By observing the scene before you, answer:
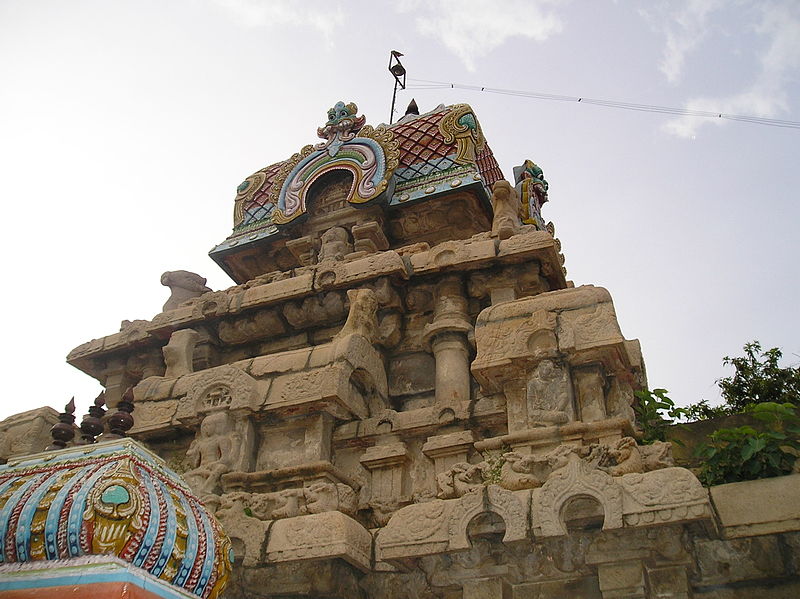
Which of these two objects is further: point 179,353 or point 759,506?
point 179,353

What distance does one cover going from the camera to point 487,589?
5.02 m

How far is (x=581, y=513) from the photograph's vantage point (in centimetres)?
473

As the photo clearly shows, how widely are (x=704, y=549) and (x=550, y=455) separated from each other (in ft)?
3.60

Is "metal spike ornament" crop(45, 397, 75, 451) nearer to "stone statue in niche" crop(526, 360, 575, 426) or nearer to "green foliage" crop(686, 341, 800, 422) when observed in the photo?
"stone statue in niche" crop(526, 360, 575, 426)

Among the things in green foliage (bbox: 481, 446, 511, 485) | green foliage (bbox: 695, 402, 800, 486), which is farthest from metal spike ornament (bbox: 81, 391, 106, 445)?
green foliage (bbox: 695, 402, 800, 486)

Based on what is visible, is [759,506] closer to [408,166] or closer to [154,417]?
[154,417]

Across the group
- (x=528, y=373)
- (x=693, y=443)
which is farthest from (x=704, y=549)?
(x=528, y=373)

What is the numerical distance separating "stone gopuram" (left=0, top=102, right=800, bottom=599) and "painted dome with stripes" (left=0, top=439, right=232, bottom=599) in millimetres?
1381

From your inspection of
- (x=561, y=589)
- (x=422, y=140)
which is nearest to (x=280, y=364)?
(x=561, y=589)

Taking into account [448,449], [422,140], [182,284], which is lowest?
[448,449]

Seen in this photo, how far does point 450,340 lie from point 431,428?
45.1 inches

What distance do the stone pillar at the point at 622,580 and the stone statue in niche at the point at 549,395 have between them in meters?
1.18

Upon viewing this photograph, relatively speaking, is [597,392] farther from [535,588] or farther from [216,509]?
[216,509]

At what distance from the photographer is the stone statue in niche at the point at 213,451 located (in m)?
6.16
